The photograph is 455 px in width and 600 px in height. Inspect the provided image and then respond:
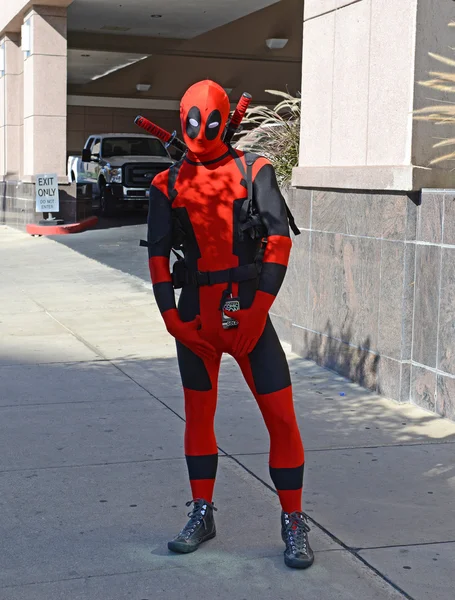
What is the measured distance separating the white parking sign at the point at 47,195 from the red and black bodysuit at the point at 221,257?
16361mm

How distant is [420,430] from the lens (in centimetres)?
638

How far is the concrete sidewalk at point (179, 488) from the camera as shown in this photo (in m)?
4.05

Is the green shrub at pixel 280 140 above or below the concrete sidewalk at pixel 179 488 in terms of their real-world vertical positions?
above

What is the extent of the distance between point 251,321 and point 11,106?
20788 mm

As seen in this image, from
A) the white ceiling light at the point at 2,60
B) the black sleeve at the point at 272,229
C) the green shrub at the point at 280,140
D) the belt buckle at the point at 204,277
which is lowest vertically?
the belt buckle at the point at 204,277

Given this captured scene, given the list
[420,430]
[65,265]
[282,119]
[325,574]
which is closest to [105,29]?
[65,265]

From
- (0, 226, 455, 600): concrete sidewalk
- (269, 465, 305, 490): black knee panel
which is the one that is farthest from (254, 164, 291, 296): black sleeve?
(0, 226, 455, 600): concrete sidewalk

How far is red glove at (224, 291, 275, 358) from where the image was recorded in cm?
408

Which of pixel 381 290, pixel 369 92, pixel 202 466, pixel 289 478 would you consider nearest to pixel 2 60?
pixel 369 92

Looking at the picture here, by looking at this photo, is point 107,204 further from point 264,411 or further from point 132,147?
point 264,411

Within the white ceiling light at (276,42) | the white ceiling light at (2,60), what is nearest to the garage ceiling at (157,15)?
the white ceiling light at (2,60)

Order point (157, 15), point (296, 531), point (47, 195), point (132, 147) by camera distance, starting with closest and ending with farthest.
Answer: point (296, 531) → point (47, 195) → point (157, 15) → point (132, 147)

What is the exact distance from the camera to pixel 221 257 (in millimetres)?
4215

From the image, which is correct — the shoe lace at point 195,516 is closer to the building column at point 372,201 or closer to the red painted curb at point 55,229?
the building column at point 372,201
